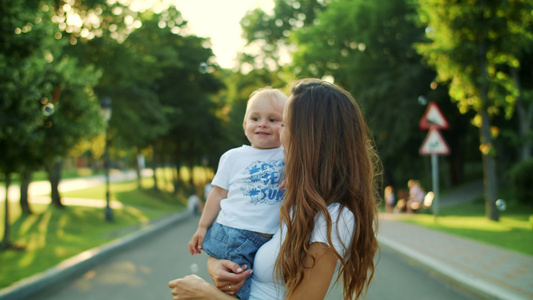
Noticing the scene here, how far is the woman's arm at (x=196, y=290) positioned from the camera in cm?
231

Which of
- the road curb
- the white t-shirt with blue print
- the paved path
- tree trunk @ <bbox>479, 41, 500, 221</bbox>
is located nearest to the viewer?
the white t-shirt with blue print

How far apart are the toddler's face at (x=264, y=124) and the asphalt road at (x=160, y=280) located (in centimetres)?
343

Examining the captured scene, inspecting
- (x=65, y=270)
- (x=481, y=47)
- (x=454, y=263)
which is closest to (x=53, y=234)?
(x=65, y=270)

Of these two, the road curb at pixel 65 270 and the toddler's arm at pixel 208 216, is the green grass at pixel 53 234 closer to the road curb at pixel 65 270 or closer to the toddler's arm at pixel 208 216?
the road curb at pixel 65 270

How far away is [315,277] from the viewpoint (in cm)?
212

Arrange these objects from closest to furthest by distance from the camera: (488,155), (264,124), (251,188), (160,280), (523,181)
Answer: (251,188) → (264,124) → (160,280) → (488,155) → (523,181)

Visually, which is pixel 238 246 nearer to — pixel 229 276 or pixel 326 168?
pixel 229 276

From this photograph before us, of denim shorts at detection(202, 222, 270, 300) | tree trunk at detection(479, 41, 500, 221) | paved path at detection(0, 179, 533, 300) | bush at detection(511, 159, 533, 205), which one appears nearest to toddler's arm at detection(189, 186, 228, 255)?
denim shorts at detection(202, 222, 270, 300)

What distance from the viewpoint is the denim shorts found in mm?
2336

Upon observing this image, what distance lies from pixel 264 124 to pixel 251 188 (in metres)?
0.33

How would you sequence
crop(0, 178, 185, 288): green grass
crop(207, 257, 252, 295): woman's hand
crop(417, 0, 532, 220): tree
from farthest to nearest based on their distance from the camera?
crop(417, 0, 532, 220): tree < crop(0, 178, 185, 288): green grass < crop(207, 257, 252, 295): woman's hand

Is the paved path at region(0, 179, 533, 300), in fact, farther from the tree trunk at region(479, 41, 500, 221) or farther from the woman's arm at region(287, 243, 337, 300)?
the woman's arm at region(287, 243, 337, 300)

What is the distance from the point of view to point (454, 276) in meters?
7.83

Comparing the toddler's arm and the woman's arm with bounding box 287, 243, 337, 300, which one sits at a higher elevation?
the toddler's arm
